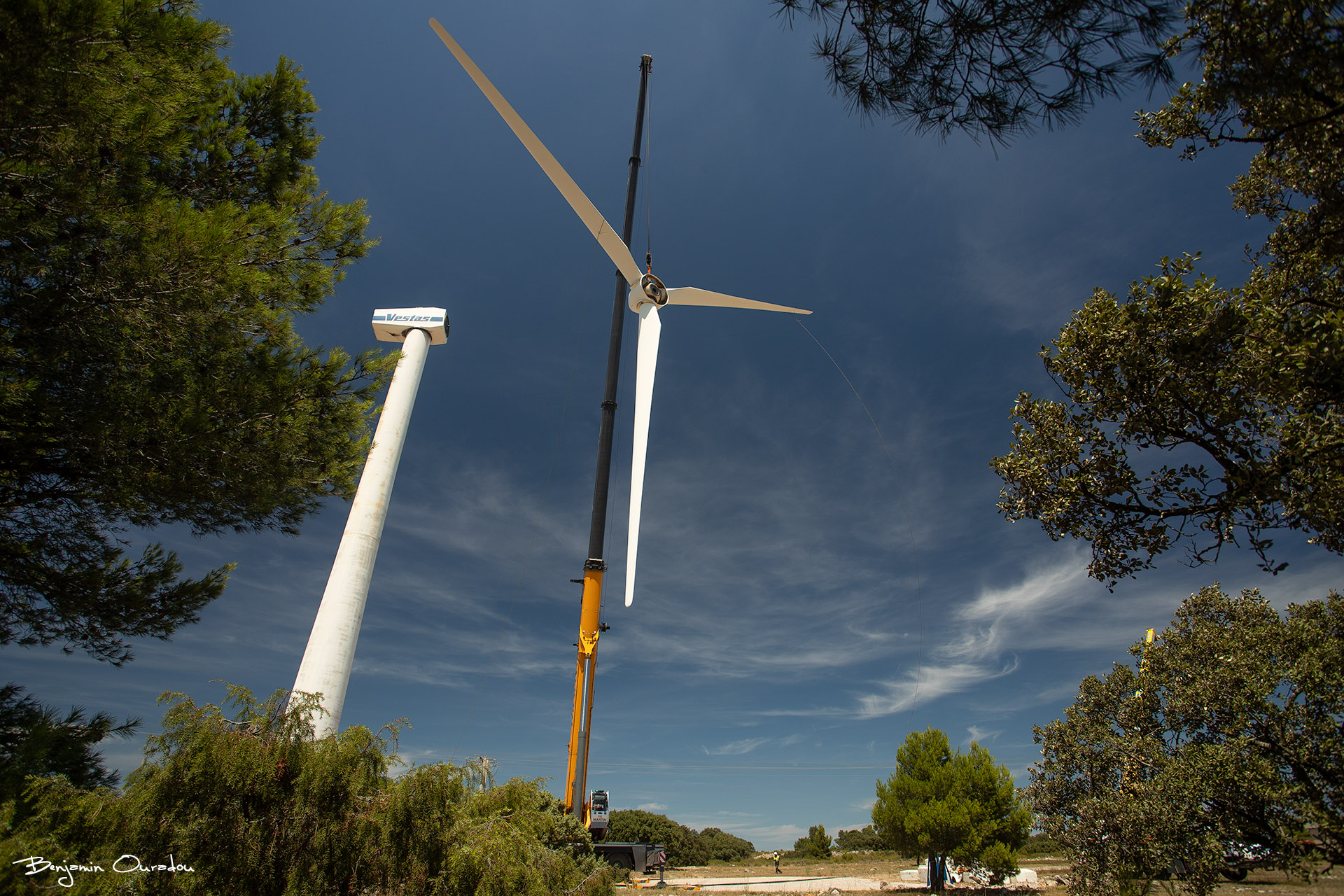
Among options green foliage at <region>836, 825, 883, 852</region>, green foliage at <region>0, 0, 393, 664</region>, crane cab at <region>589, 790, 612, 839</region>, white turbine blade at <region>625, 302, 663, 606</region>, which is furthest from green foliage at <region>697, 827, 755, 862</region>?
green foliage at <region>0, 0, 393, 664</region>

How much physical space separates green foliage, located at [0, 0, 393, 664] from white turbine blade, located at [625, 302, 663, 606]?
7.82 m

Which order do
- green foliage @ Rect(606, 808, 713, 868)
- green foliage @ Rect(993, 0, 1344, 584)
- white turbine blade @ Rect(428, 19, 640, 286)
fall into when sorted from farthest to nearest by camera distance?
green foliage @ Rect(606, 808, 713, 868) → white turbine blade @ Rect(428, 19, 640, 286) → green foliage @ Rect(993, 0, 1344, 584)

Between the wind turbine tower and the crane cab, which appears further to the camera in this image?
the crane cab

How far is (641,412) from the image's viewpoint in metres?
17.5

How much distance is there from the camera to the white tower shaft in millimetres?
14453

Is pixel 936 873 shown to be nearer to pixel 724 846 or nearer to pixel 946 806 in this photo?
pixel 946 806

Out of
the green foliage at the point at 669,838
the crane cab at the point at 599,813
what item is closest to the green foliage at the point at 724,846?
the green foliage at the point at 669,838

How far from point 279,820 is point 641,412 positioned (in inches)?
502

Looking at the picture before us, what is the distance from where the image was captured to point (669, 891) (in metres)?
24.8

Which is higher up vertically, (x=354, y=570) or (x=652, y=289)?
(x=652, y=289)

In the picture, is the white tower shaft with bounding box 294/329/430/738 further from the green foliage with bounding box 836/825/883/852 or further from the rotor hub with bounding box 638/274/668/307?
the green foliage with bounding box 836/825/883/852

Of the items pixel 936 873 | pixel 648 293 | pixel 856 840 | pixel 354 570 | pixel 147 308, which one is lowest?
pixel 856 840

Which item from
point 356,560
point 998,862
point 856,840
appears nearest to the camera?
point 356,560

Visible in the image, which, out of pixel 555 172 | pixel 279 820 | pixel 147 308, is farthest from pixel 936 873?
pixel 147 308
